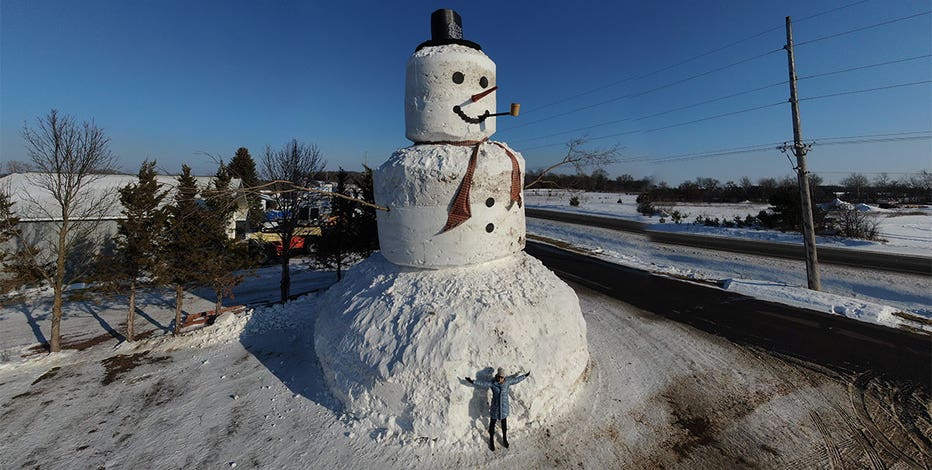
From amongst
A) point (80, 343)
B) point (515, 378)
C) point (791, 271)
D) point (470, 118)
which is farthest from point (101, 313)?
point (791, 271)

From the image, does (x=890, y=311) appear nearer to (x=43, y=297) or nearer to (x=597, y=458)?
(x=597, y=458)

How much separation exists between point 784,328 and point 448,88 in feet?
37.6

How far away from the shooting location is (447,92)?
6.81m

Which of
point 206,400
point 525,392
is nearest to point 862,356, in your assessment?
point 525,392

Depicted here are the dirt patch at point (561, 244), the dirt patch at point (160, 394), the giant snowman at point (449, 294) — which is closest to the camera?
the giant snowman at point (449, 294)

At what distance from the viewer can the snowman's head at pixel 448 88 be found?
6.77 metres

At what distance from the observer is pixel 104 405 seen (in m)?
6.92

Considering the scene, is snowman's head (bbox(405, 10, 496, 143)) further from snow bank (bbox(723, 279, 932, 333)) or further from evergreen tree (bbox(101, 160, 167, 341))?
snow bank (bbox(723, 279, 932, 333))

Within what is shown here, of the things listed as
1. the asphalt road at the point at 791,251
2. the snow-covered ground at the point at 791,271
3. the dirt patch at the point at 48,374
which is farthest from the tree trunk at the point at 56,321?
the asphalt road at the point at 791,251

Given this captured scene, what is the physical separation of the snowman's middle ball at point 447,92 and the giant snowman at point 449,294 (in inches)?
0.8

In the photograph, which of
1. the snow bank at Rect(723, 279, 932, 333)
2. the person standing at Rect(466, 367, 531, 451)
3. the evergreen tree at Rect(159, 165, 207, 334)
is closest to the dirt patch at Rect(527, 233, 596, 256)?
the snow bank at Rect(723, 279, 932, 333)

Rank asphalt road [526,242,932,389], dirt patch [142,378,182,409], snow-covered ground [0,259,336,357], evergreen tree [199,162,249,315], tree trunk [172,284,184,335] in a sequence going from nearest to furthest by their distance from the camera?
dirt patch [142,378,182,409], asphalt road [526,242,932,389], tree trunk [172,284,184,335], evergreen tree [199,162,249,315], snow-covered ground [0,259,336,357]

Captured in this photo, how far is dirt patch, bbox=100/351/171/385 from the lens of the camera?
801cm

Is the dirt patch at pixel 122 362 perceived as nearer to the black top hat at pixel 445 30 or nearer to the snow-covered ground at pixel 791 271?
the black top hat at pixel 445 30
